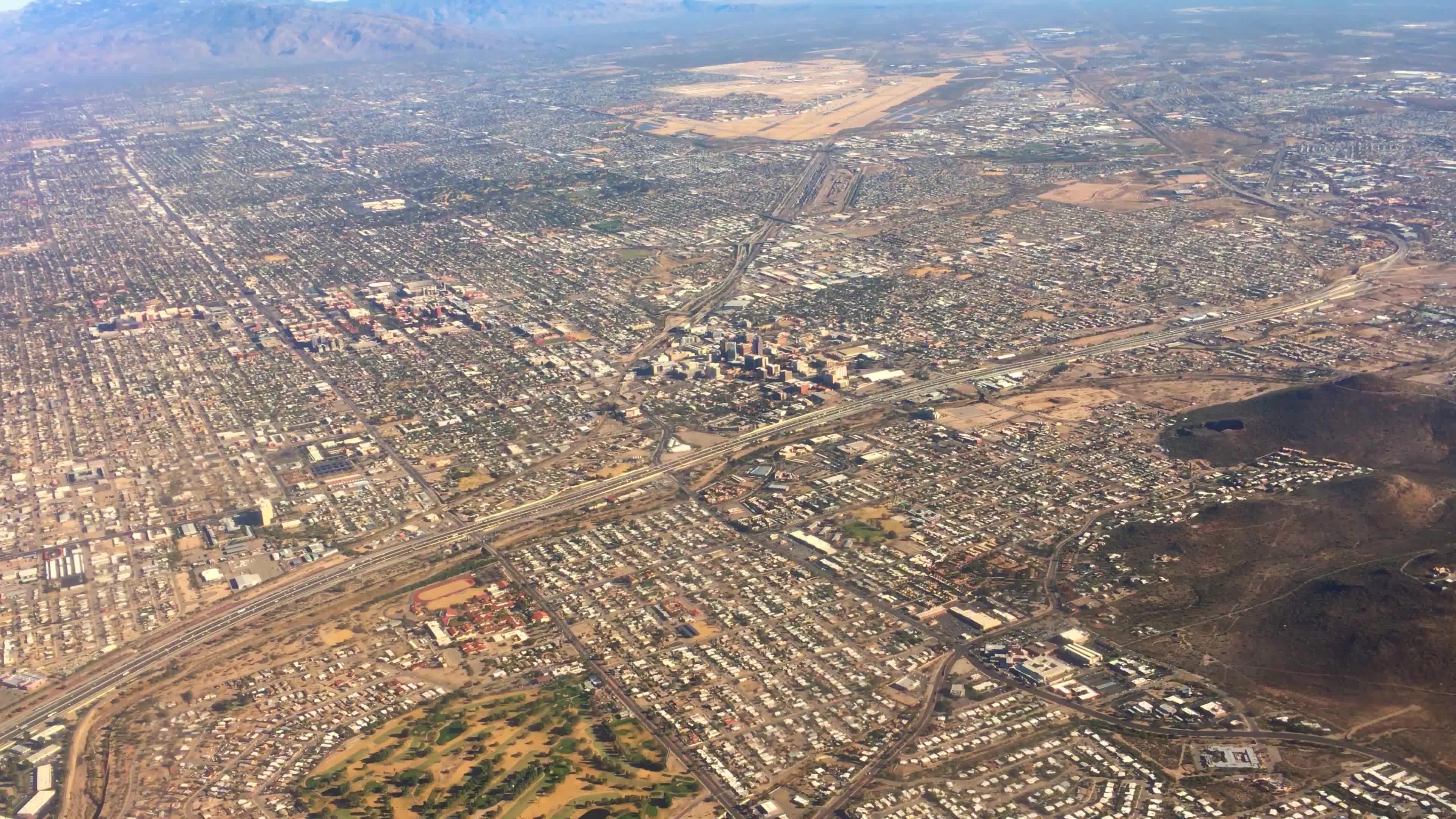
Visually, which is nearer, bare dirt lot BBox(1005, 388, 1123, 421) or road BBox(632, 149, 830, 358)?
bare dirt lot BBox(1005, 388, 1123, 421)

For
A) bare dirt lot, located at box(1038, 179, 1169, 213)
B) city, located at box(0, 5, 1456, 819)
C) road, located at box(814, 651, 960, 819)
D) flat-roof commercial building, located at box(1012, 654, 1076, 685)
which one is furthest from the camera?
bare dirt lot, located at box(1038, 179, 1169, 213)

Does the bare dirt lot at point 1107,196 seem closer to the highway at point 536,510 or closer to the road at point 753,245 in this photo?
the road at point 753,245

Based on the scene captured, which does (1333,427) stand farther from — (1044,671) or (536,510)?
(536,510)

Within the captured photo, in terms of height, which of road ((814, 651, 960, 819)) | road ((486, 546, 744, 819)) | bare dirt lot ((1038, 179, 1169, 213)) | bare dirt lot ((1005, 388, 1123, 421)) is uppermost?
bare dirt lot ((1038, 179, 1169, 213))

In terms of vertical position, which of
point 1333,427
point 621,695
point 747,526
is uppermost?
point 1333,427

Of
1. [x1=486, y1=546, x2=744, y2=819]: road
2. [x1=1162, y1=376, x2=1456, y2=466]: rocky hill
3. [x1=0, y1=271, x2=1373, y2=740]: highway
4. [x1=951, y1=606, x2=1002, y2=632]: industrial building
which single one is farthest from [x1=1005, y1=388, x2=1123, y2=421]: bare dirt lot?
[x1=486, y1=546, x2=744, y2=819]: road

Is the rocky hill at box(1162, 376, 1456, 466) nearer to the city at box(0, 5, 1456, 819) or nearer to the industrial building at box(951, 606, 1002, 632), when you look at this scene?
the city at box(0, 5, 1456, 819)

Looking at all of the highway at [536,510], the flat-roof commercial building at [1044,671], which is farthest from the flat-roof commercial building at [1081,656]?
the highway at [536,510]

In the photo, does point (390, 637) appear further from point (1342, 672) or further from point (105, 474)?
point (1342, 672)

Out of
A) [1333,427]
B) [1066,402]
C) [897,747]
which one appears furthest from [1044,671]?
[1066,402]
